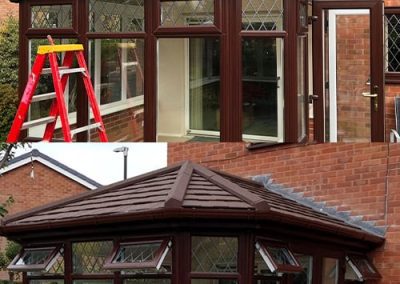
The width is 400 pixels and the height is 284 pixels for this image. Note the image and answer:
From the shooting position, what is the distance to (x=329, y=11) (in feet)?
25.7

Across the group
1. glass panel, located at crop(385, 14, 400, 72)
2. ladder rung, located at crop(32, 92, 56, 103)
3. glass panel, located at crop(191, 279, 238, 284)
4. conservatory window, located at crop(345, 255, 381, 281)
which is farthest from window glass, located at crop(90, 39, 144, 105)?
glass panel, located at crop(385, 14, 400, 72)

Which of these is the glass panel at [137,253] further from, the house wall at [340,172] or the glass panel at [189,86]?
the house wall at [340,172]

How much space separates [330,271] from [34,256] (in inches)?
107

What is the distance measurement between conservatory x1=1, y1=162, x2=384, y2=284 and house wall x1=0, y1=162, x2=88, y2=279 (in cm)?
432

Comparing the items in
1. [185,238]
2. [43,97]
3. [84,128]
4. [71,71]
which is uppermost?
[71,71]

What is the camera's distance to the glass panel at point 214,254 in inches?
221

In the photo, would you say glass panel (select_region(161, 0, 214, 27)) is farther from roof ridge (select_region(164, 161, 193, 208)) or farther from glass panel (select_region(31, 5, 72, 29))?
roof ridge (select_region(164, 161, 193, 208))

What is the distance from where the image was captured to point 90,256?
6.25m

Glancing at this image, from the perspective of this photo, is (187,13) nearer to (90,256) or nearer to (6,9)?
(90,256)

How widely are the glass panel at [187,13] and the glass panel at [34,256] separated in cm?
227

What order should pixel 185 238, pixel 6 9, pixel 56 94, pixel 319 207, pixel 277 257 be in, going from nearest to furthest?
pixel 185 238, pixel 277 257, pixel 56 94, pixel 319 207, pixel 6 9

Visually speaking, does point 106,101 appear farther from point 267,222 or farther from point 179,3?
point 267,222

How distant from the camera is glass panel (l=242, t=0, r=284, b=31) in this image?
20.1 feet

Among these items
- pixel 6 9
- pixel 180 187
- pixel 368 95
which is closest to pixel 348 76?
pixel 368 95
